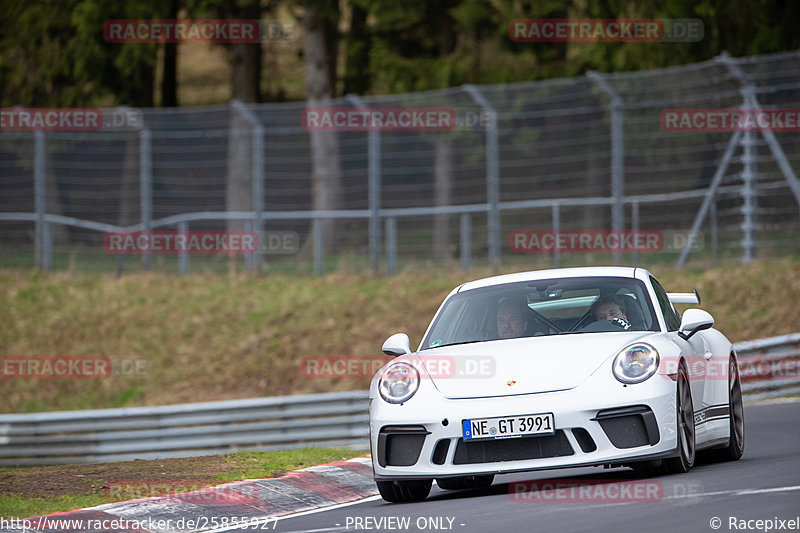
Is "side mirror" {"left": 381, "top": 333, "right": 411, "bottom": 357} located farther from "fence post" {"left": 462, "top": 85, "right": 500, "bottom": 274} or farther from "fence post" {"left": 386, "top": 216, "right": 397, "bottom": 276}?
"fence post" {"left": 386, "top": 216, "right": 397, "bottom": 276}

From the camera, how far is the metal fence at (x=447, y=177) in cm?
1986

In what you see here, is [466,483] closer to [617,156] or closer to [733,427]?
[733,427]

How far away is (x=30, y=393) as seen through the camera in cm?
2198

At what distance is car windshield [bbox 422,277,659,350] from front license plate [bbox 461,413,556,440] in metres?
1.18

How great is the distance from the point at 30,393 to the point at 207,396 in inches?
119

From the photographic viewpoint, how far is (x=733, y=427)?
376 inches

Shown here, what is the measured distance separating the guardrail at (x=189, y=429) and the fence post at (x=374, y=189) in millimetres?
6417

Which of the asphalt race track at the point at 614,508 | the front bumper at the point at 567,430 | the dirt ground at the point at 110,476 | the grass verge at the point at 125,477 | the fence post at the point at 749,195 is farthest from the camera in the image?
the fence post at the point at 749,195

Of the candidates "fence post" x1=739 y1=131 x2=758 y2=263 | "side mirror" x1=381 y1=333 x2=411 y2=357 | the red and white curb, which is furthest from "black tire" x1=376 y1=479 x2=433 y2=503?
"fence post" x1=739 y1=131 x2=758 y2=263

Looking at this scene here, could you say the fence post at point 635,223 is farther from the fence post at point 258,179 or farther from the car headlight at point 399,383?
the car headlight at point 399,383

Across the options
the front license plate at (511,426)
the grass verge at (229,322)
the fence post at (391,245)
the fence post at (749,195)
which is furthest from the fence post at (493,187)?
the front license plate at (511,426)

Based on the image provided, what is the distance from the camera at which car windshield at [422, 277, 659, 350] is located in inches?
359

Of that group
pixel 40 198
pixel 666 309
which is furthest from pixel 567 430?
pixel 40 198

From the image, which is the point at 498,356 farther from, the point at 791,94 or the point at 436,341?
the point at 791,94
